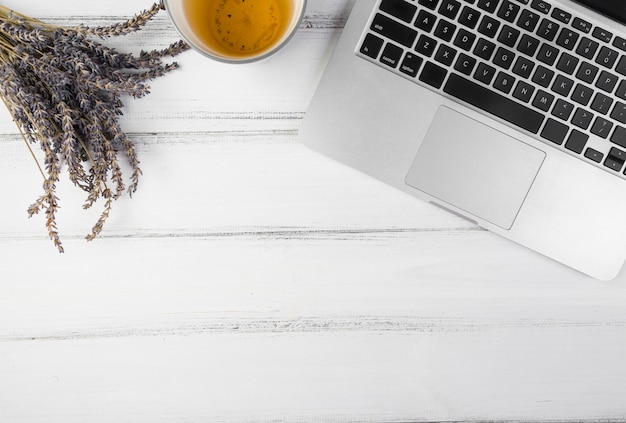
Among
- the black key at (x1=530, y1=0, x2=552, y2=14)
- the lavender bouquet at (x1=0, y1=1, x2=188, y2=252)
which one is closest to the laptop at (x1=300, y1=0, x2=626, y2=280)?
the black key at (x1=530, y1=0, x2=552, y2=14)

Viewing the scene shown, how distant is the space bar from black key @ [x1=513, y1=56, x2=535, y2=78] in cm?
3

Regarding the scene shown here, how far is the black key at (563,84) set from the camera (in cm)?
64

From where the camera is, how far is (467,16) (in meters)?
0.63

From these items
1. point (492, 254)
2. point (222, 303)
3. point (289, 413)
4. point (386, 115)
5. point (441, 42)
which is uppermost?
point (441, 42)

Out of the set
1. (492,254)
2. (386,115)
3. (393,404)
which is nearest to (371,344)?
(393,404)

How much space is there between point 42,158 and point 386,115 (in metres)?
0.47

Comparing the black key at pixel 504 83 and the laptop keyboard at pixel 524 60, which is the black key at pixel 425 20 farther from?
the black key at pixel 504 83

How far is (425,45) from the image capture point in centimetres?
64

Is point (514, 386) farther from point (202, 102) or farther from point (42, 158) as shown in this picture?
point (42, 158)

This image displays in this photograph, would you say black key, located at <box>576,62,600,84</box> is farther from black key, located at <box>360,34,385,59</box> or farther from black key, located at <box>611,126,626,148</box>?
black key, located at <box>360,34,385,59</box>

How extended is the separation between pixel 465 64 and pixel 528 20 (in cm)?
9

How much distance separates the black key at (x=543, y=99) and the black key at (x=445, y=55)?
0.37ft

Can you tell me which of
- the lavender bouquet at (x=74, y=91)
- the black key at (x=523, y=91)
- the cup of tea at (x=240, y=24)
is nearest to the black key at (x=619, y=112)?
→ the black key at (x=523, y=91)

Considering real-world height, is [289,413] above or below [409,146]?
below
